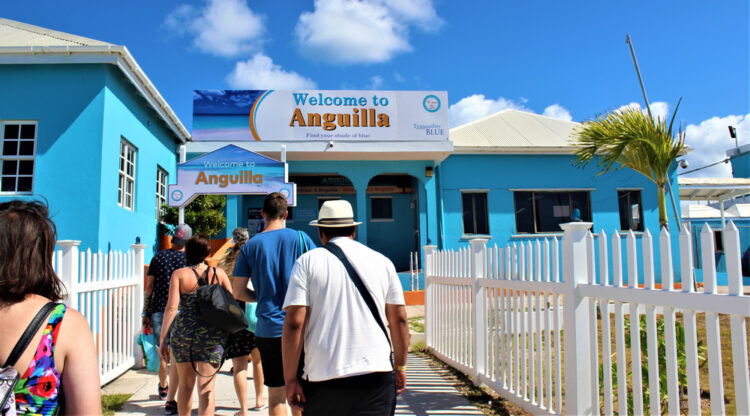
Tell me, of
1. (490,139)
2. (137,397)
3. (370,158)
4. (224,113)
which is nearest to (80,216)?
(224,113)

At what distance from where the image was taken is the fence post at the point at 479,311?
543 cm

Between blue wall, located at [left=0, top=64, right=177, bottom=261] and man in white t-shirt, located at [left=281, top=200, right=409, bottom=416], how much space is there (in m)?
8.61

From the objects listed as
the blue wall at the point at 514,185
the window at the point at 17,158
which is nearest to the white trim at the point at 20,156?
the window at the point at 17,158

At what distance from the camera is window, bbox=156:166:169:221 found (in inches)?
553

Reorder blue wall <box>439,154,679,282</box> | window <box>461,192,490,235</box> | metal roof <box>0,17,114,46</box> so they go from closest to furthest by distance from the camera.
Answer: metal roof <box>0,17,114,46</box> → blue wall <box>439,154,679,282</box> → window <box>461,192,490,235</box>

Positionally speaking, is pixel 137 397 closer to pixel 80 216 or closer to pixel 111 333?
pixel 111 333

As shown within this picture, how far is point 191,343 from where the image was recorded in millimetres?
3797

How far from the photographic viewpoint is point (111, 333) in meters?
5.91

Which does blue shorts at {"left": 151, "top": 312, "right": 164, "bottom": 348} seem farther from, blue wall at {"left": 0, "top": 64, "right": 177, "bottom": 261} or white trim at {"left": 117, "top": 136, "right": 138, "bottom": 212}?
white trim at {"left": 117, "top": 136, "right": 138, "bottom": 212}

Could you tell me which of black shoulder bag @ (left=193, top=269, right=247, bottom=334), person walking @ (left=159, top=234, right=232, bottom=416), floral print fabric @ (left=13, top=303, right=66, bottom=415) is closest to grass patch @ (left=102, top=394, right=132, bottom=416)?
person walking @ (left=159, top=234, right=232, bottom=416)

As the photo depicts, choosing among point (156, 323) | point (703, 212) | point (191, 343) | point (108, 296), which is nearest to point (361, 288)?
point (191, 343)

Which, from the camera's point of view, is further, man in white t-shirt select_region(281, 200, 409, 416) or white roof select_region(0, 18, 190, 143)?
white roof select_region(0, 18, 190, 143)

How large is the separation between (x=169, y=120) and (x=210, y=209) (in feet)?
9.24

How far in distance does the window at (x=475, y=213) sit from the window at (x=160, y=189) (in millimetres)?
8781
